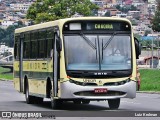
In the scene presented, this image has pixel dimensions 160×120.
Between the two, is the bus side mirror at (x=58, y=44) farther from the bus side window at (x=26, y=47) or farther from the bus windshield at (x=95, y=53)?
the bus side window at (x=26, y=47)

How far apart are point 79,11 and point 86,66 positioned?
171 feet

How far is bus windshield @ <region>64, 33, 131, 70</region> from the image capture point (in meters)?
26.6

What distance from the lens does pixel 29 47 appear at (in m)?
31.5

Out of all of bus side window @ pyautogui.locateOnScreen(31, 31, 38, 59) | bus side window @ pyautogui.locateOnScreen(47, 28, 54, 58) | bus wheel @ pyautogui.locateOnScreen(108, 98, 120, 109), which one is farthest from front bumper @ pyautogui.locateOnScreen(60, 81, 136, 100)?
bus side window @ pyautogui.locateOnScreen(31, 31, 38, 59)

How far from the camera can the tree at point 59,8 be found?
7706cm

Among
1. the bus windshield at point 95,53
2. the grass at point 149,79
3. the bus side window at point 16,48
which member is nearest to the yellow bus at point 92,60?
the bus windshield at point 95,53

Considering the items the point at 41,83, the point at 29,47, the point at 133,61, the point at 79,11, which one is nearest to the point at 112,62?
the point at 133,61

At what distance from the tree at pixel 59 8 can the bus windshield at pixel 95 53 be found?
49.2 m

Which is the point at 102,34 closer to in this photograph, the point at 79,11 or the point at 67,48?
the point at 67,48

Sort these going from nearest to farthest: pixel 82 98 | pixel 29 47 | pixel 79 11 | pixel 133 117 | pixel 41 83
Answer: pixel 133 117, pixel 82 98, pixel 41 83, pixel 29 47, pixel 79 11

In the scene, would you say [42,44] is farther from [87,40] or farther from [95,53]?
[95,53]

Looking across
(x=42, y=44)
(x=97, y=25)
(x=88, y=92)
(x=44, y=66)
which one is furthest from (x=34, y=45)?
(x=88, y=92)

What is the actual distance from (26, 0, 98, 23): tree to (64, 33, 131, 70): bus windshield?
4921cm

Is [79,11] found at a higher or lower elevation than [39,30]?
lower
